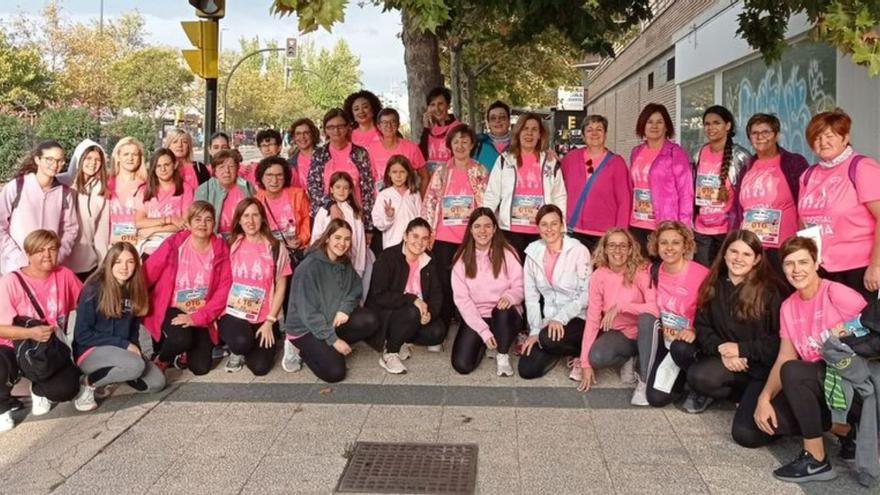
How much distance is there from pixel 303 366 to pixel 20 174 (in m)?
2.55

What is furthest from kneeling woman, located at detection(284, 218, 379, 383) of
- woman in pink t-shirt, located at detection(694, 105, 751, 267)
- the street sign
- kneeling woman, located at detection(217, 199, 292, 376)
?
the street sign

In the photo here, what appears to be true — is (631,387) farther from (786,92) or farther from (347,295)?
(786,92)

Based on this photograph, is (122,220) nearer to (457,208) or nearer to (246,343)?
(246,343)

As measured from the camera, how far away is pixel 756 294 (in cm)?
455

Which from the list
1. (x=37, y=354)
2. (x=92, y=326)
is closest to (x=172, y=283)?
(x=92, y=326)

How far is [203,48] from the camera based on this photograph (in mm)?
7305

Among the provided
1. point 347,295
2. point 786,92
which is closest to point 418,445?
point 347,295

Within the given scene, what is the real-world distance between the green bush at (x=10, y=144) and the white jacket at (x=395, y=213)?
1795cm

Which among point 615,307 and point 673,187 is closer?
point 615,307

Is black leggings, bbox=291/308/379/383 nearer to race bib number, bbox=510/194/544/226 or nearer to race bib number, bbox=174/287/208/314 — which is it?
race bib number, bbox=174/287/208/314

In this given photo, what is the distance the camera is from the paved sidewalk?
13.1 ft

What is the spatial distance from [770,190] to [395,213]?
293 cm

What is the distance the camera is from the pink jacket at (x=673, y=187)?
19.5 feet

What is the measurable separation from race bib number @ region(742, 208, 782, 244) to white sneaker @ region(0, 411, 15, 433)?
5041 millimetres
